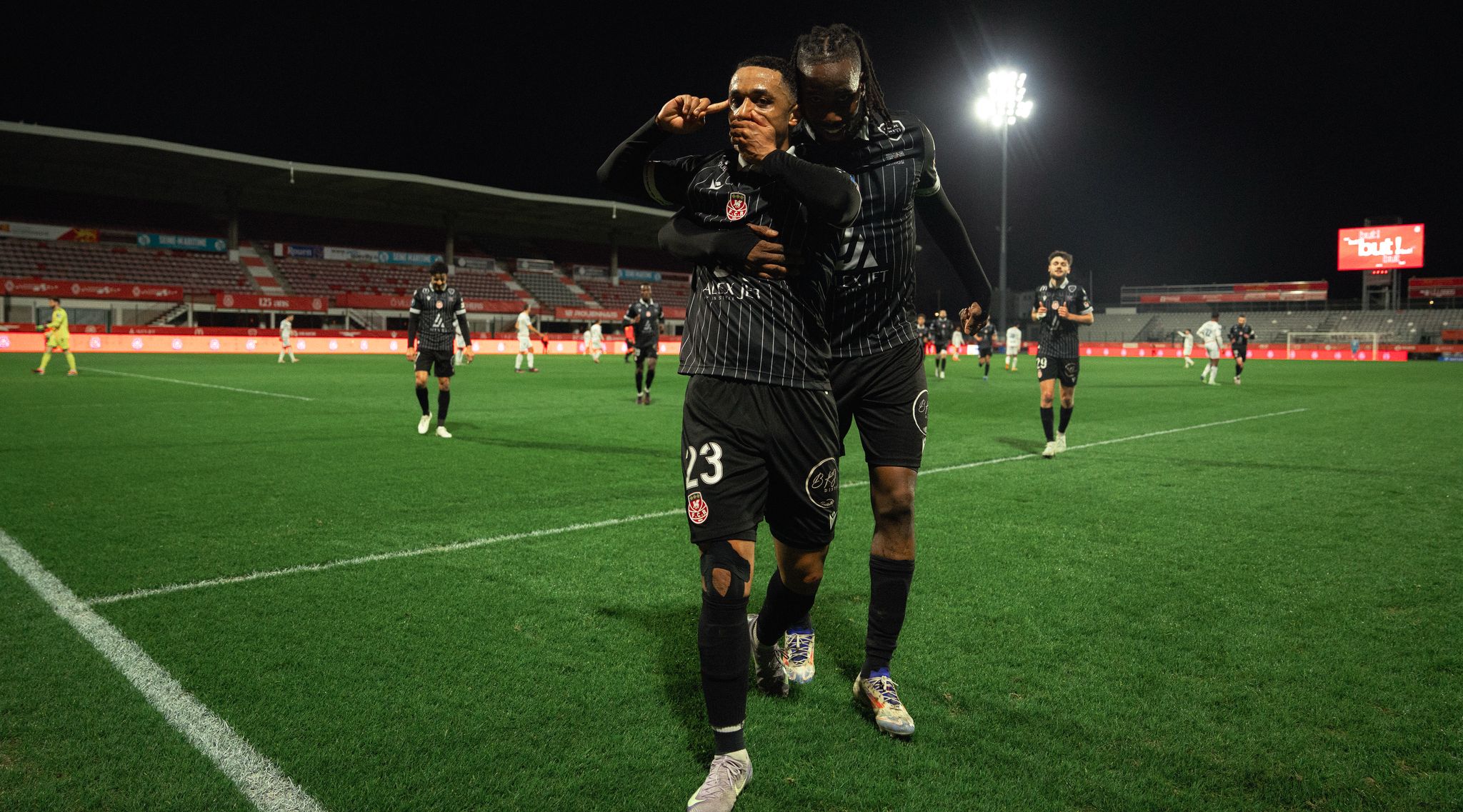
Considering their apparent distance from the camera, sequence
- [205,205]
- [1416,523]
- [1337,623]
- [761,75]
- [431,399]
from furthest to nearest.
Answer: [205,205] < [431,399] < [1416,523] < [1337,623] < [761,75]

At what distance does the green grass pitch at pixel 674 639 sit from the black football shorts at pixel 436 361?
7.70 ft

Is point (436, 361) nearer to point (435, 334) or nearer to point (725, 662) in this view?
point (435, 334)

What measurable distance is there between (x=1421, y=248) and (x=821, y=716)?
2706 inches

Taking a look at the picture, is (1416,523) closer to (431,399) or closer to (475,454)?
(475,454)

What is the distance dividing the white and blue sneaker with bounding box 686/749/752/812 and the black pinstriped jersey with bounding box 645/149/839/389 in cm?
107

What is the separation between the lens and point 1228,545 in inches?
213

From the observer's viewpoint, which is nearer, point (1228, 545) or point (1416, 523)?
point (1228, 545)

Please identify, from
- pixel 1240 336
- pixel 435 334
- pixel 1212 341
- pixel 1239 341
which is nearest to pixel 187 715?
pixel 435 334

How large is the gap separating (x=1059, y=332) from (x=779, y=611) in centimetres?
736

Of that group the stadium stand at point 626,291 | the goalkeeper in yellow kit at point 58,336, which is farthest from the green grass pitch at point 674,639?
the stadium stand at point 626,291

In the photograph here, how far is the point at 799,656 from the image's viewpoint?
10.5ft

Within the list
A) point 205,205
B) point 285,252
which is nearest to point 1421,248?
point 285,252

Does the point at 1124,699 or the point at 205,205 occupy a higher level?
the point at 205,205

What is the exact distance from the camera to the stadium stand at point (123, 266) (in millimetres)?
40969
